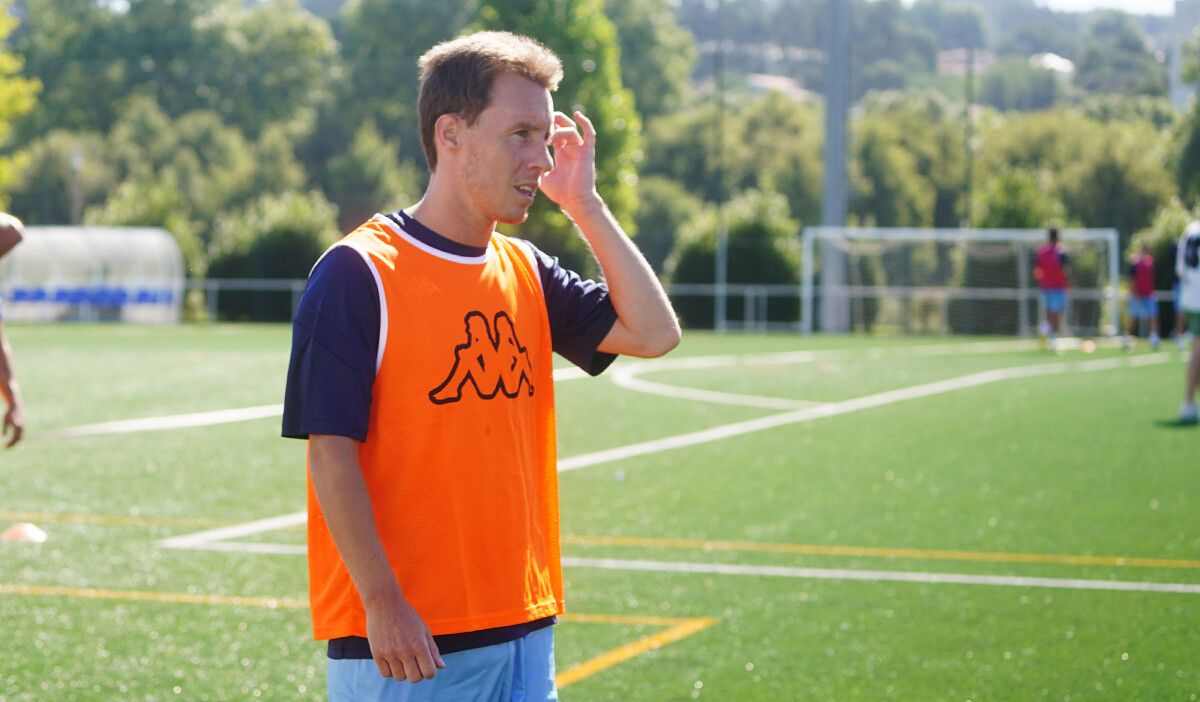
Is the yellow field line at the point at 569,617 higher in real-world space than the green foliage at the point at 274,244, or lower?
lower

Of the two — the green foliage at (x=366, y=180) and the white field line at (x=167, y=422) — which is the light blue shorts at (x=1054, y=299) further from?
the green foliage at (x=366, y=180)

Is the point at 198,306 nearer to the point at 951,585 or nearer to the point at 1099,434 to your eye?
the point at 1099,434

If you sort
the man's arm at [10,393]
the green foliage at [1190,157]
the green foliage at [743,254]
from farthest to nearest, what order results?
1. the green foliage at [1190,157]
2. the green foliage at [743,254]
3. the man's arm at [10,393]

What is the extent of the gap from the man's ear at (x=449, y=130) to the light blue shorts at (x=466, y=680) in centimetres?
97

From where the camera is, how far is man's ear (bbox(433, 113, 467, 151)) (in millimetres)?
3207

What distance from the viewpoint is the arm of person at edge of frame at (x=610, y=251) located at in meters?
3.47

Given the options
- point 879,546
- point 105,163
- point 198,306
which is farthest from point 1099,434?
point 105,163

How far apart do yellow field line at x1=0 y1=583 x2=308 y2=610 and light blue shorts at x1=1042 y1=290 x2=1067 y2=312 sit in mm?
23167

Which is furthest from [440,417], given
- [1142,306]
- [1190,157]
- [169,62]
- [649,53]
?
[649,53]

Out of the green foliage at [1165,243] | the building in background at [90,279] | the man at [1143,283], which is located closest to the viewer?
the man at [1143,283]

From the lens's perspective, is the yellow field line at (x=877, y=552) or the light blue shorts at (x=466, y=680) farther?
the yellow field line at (x=877, y=552)

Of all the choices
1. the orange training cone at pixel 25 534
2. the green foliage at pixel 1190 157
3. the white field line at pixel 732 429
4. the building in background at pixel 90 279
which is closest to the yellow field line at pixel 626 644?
the white field line at pixel 732 429

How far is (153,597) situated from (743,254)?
3680 centimetres

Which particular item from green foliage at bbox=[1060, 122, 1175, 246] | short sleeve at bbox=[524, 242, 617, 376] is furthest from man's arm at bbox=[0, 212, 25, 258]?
green foliage at bbox=[1060, 122, 1175, 246]
